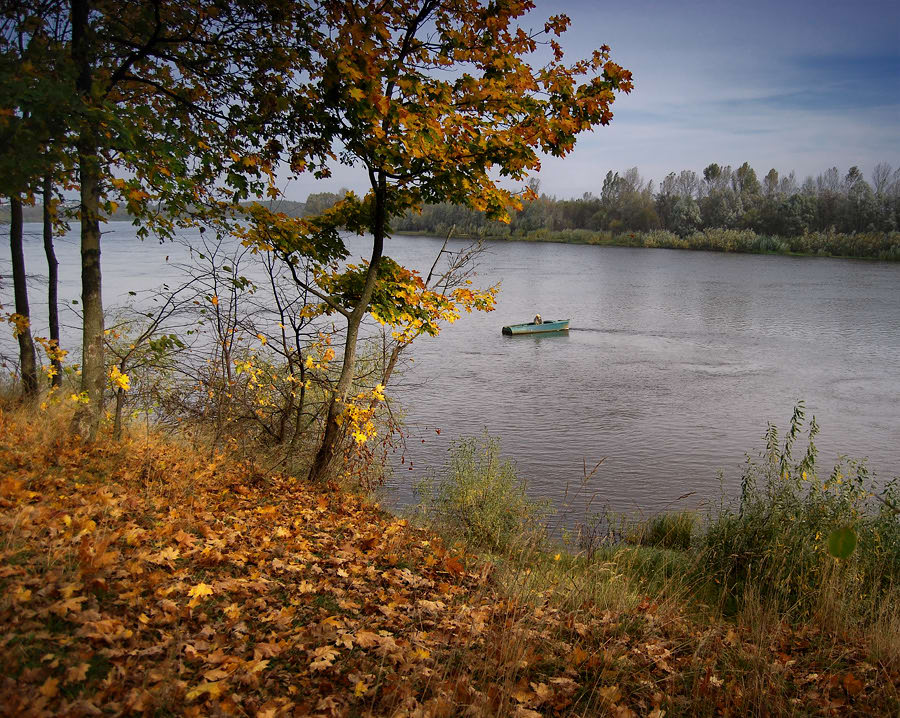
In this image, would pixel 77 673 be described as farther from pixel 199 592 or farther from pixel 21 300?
pixel 21 300

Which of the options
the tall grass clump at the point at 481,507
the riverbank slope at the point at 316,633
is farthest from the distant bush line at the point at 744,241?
the riverbank slope at the point at 316,633

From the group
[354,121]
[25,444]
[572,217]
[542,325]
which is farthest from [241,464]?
[572,217]

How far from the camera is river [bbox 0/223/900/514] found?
603 inches

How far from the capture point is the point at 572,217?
11094cm

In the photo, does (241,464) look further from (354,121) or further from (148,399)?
(354,121)

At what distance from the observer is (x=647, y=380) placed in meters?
24.2

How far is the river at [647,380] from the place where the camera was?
603 inches

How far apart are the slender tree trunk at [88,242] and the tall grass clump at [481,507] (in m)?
4.63

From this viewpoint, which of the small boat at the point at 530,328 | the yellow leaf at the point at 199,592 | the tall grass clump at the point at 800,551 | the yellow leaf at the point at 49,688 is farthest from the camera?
the small boat at the point at 530,328

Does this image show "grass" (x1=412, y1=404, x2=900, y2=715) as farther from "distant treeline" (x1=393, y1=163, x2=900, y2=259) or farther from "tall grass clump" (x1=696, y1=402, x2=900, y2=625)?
"distant treeline" (x1=393, y1=163, x2=900, y2=259)

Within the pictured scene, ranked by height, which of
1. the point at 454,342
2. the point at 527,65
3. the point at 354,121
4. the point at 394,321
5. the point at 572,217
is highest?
the point at 572,217

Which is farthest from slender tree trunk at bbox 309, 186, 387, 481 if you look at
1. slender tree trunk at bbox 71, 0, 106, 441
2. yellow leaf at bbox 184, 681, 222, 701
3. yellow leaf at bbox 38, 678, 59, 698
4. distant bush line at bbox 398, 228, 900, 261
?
distant bush line at bbox 398, 228, 900, 261

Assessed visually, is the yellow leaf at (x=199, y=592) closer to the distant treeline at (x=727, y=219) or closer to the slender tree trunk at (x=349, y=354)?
the slender tree trunk at (x=349, y=354)

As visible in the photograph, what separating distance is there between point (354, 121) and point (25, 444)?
17.2ft
